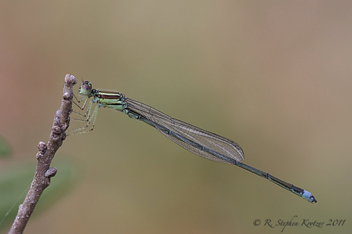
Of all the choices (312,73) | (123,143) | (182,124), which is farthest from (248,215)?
(312,73)

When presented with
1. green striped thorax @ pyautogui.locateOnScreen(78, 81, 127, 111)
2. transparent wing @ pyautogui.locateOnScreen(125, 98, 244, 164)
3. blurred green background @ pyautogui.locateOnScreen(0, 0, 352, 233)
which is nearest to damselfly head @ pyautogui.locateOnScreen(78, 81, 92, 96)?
green striped thorax @ pyautogui.locateOnScreen(78, 81, 127, 111)

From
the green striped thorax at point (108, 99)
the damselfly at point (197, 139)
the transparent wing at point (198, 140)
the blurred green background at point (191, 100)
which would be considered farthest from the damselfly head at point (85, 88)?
the blurred green background at point (191, 100)

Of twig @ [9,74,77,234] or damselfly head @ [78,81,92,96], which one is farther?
damselfly head @ [78,81,92,96]

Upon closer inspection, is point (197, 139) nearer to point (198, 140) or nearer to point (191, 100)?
point (198, 140)

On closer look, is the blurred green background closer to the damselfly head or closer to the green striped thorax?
the green striped thorax

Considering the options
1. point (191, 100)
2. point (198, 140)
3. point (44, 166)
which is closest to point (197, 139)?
point (198, 140)
